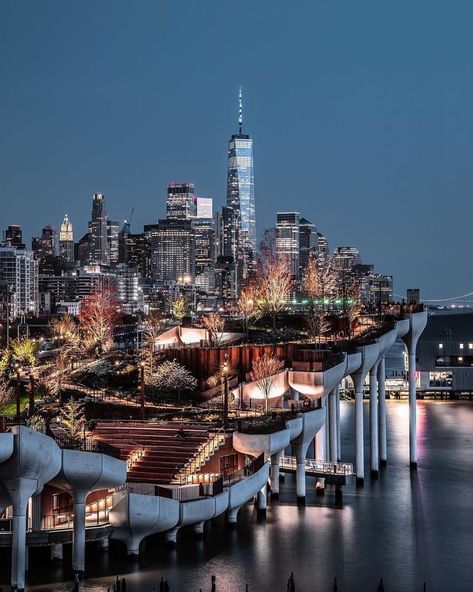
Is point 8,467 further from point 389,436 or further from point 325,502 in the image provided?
point 389,436

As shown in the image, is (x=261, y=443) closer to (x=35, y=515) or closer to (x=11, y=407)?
(x=35, y=515)

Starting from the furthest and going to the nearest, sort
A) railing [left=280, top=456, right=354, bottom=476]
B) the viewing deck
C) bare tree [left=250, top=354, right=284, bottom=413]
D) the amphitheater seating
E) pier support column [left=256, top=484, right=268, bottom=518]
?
bare tree [left=250, top=354, right=284, bottom=413] < railing [left=280, top=456, right=354, bottom=476] < the viewing deck < pier support column [left=256, top=484, right=268, bottom=518] < the amphitheater seating

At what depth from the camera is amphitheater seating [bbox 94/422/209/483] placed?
3847cm

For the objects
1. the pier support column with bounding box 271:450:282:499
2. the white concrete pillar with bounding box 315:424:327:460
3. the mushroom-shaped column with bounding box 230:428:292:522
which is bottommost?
the pier support column with bounding box 271:450:282:499

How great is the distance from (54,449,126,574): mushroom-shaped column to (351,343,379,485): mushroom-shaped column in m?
21.4

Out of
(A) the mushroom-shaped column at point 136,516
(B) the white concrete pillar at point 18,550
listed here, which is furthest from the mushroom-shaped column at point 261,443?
(B) the white concrete pillar at point 18,550

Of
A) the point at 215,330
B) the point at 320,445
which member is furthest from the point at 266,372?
the point at 215,330

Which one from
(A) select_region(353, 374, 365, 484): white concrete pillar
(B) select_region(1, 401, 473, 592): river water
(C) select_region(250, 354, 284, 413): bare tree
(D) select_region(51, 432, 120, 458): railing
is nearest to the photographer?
(B) select_region(1, 401, 473, 592): river water

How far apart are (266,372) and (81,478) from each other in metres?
22.3

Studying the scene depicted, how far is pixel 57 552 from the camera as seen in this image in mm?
33656

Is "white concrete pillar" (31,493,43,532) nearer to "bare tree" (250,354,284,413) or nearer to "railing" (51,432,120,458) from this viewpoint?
"railing" (51,432,120,458)

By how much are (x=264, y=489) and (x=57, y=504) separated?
10.9 m

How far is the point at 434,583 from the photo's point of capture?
1321 inches

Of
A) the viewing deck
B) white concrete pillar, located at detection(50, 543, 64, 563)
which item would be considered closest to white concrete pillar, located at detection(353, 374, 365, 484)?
the viewing deck
